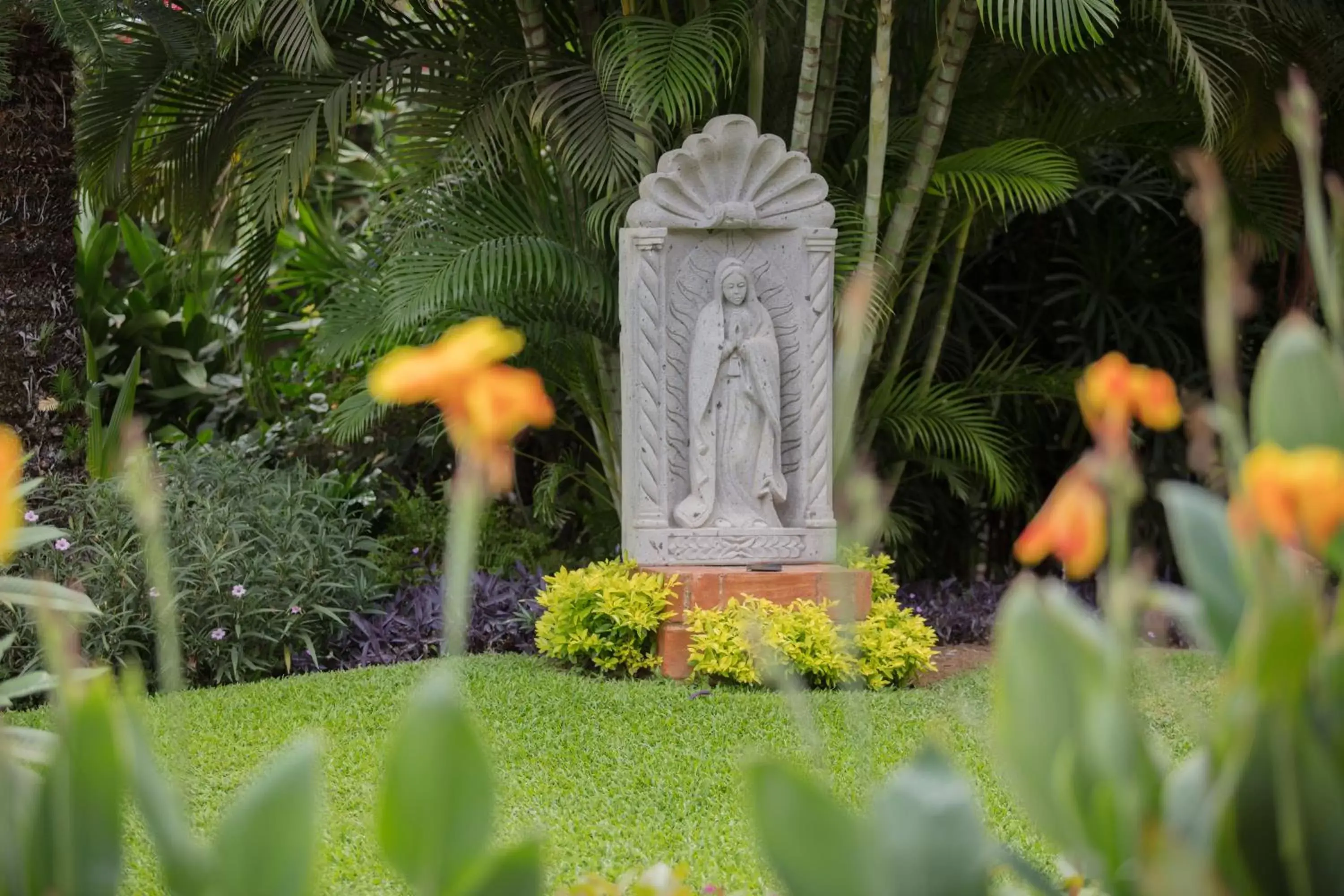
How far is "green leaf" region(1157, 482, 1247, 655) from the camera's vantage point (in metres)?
1.42

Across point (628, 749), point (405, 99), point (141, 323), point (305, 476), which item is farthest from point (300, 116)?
point (628, 749)

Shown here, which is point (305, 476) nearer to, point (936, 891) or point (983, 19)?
point (983, 19)

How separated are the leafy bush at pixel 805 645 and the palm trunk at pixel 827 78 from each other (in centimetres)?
231

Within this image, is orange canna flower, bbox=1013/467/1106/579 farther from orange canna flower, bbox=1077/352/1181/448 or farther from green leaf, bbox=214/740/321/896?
green leaf, bbox=214/740/321/896

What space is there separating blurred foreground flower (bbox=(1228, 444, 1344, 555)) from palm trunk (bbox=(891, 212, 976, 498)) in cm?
623

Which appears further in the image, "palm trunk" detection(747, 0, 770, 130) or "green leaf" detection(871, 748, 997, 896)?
"palm trunk" detection(747, 0, 770, 130)

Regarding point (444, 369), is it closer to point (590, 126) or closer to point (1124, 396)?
point (1124, 396)

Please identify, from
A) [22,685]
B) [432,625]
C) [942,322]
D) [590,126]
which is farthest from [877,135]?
[22,685]

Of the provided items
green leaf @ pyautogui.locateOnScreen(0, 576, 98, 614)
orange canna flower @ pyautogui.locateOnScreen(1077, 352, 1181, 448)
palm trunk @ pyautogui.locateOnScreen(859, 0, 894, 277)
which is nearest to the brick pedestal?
palm trunk @ pyautogui.locateOnScreen(859, 0, 894, 277)

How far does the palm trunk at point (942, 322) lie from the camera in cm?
739

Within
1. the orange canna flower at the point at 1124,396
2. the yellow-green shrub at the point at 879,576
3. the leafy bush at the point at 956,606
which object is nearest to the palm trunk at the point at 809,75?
the yellow-green shrub at the point at 879,576

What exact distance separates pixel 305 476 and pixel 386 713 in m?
2.39

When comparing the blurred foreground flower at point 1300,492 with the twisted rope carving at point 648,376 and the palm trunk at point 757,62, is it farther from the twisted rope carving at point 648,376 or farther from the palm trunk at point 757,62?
the palm trunk at point 757,62

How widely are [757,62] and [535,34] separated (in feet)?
3.49
